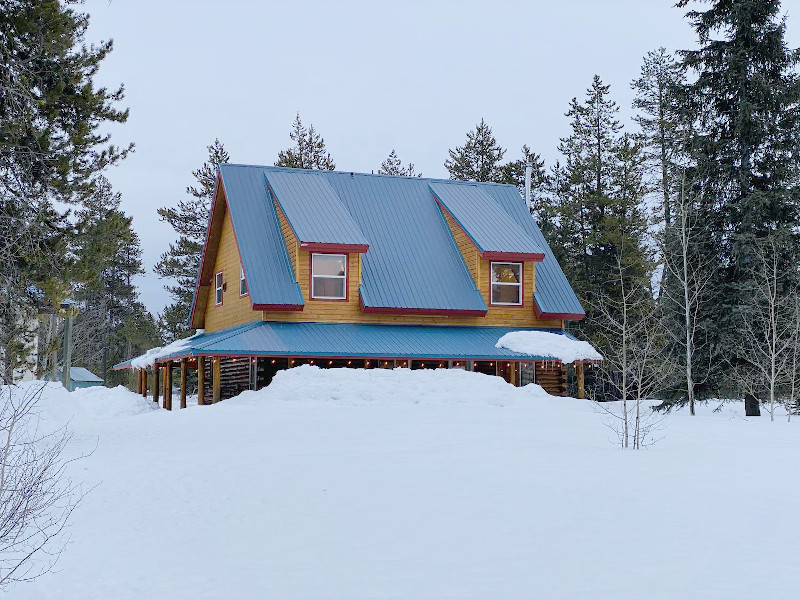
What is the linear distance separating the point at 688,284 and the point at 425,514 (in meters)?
16.9

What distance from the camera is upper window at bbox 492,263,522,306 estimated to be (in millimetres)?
25250

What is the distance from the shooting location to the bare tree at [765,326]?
20578 millimetres

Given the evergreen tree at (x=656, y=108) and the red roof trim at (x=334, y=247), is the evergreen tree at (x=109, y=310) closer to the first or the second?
the red roof trim at (x=334, y=247)

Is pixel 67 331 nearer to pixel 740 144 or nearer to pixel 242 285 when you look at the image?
pixel 242 285

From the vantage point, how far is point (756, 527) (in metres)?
7.62

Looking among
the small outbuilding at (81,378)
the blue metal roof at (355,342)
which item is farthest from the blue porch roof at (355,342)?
the small outbuilding at (81,378)

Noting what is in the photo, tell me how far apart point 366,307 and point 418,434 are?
10168 millimetres

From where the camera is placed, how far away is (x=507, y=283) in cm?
2528

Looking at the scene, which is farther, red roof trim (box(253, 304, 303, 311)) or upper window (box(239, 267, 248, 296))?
upper window (box(239, 267, 248, 296))

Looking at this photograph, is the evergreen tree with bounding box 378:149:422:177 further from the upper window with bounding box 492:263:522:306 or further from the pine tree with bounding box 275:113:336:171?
the upper window with bounding box 492:263:522:306

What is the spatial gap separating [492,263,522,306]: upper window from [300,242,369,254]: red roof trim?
4.44m

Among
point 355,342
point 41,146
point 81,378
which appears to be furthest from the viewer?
point 81,378

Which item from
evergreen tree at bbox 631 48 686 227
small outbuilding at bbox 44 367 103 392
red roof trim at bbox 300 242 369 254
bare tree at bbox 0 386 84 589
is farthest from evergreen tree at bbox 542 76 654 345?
small outbuilding at bbox 44 367 103 392

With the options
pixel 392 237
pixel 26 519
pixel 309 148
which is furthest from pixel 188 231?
pixel 26 519
